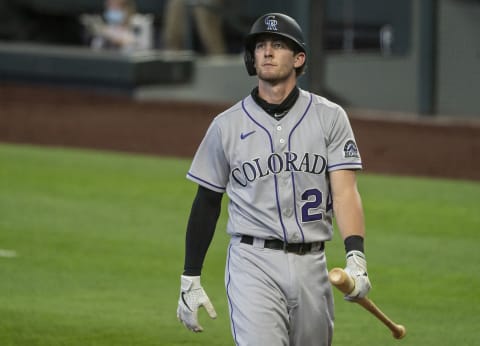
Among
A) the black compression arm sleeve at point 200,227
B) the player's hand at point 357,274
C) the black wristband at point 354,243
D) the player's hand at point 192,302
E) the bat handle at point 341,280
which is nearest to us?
the bat handle at point 341,280

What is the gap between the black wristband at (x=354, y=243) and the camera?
4637mm

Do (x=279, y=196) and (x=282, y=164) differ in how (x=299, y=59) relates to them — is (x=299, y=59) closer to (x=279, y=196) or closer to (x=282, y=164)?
(x=282, y=164)

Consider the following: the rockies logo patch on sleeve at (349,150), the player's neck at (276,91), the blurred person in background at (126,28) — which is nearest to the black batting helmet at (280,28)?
the player's neck at (276,91)

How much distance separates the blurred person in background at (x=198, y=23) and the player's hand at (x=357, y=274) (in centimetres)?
1090

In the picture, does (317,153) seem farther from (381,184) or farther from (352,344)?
(381,184)

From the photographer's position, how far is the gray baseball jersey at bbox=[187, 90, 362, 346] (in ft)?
15.4

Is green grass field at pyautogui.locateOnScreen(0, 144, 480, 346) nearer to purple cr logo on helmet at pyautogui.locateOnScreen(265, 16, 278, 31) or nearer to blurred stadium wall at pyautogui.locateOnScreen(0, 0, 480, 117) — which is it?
blurred stadium wall at pyautogui.locateOnScreen(0, 0, 480, 117)

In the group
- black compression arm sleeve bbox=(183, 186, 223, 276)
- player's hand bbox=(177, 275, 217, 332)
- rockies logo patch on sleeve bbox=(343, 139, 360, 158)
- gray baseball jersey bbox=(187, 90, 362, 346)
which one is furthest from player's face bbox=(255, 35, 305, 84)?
player's hand bbox=(177, 275, 217, 332)

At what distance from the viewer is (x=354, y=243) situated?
15.3 ft

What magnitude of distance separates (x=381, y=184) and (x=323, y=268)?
730 centimetres

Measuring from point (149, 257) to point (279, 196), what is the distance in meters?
4.24

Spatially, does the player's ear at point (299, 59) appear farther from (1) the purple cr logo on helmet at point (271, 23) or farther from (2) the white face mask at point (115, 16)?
(2) the white face mask at point (115, 16)

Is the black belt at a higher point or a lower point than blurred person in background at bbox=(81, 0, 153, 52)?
lower

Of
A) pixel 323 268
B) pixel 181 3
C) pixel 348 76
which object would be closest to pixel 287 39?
pixel 323 268
